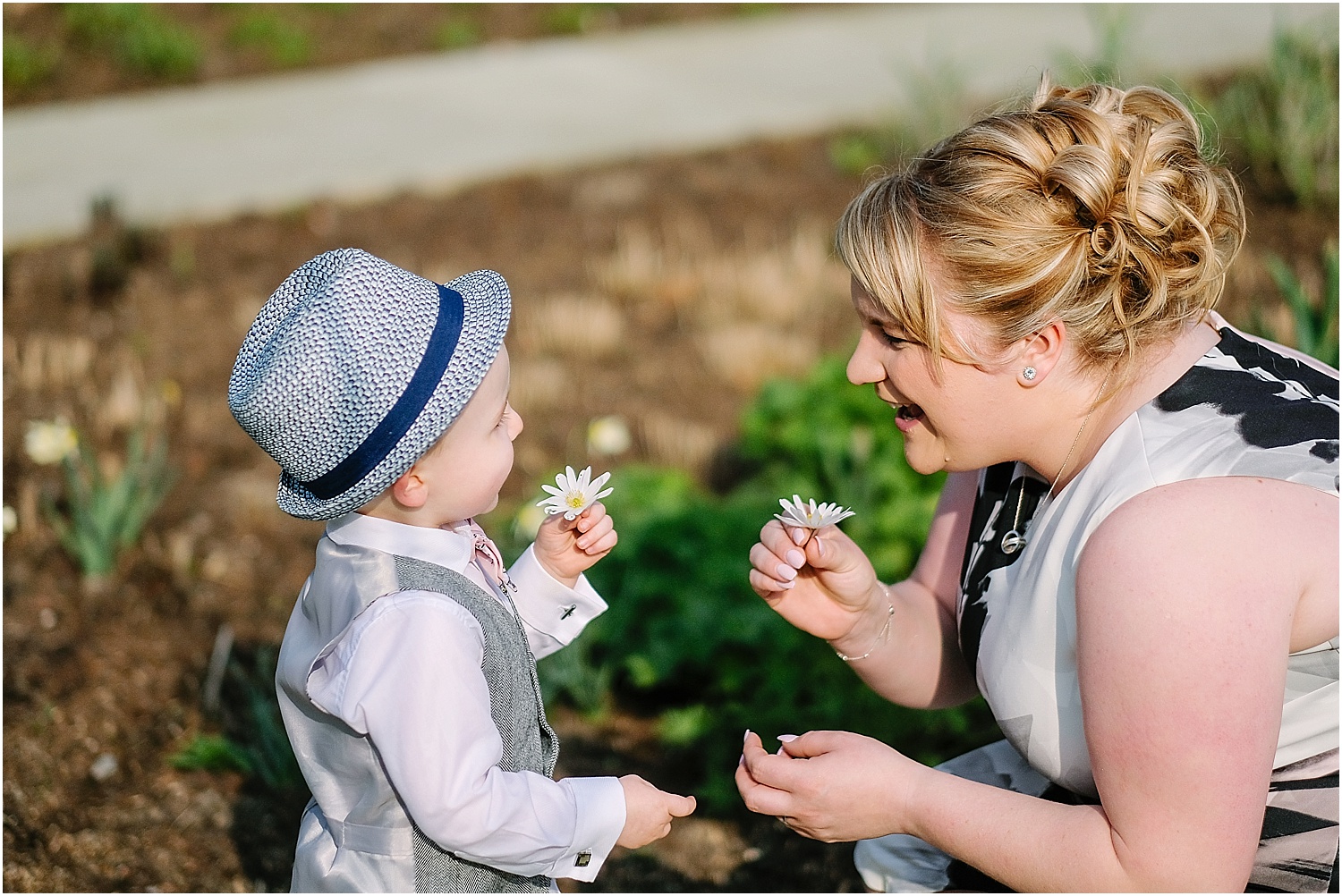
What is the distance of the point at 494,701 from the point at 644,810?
0.26 meters

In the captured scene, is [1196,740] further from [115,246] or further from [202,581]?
[115,246]

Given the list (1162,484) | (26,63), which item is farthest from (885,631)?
(26,63)

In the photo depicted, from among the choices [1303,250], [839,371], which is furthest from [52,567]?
[1303,250]

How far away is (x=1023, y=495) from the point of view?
198 centimetres

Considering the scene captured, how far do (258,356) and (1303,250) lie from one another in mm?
4364

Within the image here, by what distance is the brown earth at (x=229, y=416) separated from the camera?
2658mm

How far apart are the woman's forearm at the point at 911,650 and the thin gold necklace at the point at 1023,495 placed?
27 centimetres

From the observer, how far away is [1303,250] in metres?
4.77

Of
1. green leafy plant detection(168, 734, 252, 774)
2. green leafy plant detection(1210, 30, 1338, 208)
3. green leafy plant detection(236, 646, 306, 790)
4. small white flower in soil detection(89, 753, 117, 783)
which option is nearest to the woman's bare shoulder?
green leafy plant detection(236, 646, 306, 790)

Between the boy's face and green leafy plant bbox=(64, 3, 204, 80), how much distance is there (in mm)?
5999

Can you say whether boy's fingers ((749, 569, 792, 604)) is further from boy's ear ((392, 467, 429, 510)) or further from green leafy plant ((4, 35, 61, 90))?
green leafy plant ((4, 35, 61, 90))

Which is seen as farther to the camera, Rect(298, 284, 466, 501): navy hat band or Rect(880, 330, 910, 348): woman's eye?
Rect(880, 330, 910, 348): woman's eye

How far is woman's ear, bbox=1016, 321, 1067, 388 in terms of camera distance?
1731 millimetres

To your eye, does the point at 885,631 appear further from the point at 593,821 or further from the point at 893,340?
the point at 593,821
